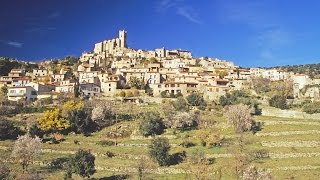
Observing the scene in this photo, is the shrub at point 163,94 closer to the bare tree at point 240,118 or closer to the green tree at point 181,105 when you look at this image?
the green tree at point 181,105

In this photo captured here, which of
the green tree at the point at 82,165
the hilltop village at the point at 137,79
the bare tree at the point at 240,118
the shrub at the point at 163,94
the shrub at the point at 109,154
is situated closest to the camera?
the green tree at the point at 82,165

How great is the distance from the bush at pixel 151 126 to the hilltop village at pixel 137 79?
20.2 meters

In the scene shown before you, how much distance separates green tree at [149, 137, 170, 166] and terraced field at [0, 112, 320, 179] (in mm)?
781

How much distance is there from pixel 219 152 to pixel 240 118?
9334 mm

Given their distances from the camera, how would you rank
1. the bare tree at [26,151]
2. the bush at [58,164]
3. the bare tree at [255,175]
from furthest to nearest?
the bush at [58,164], the bare tree at [26,151], the bare tree at [255,175]

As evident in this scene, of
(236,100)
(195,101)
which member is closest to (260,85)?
(236,100)

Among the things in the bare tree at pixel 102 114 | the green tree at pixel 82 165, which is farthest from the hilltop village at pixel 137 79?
the green tree at pixel 82 165

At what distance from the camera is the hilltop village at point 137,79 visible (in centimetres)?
9825

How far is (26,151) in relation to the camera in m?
58.8

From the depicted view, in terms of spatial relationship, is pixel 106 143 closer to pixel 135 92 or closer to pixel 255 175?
pixel 255 175

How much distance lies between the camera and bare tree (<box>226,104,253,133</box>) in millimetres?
70812

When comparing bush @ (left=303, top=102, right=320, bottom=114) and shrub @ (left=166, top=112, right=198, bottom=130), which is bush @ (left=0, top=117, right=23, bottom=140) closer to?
shrub @ (left=166, top=112, right=198, bottom=130)

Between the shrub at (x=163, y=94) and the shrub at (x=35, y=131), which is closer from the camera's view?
the shrub at (x=35, y=131)

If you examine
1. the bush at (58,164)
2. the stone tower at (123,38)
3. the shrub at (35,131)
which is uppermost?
the stone tower at (123,38)
